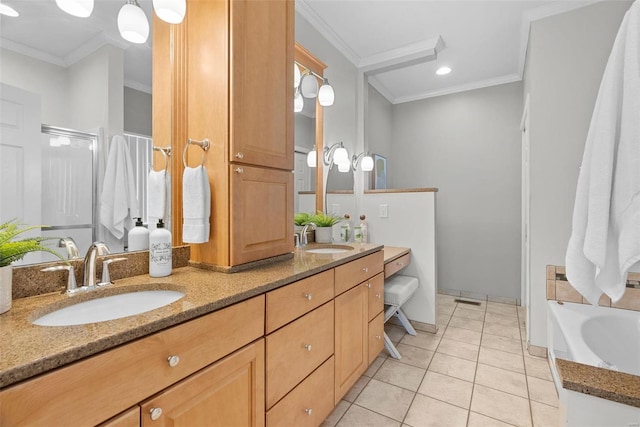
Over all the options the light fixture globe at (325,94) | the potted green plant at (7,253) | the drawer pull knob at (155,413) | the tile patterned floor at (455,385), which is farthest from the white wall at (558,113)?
the potted green plant at (7,253)

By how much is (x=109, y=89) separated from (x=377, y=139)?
9.85 feet

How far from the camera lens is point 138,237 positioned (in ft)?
4.09

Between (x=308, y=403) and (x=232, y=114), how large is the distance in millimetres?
1345

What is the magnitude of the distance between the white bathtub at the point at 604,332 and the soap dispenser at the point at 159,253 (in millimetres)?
2021

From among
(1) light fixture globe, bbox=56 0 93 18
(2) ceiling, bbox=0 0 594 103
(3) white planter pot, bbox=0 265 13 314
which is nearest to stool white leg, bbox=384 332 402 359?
(3) white planter pot, bbox=0 265 13 314

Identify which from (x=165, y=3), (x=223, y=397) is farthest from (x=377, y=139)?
(x=223, y=397)

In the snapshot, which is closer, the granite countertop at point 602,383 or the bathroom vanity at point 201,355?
the bathroom vanity at point 201,355

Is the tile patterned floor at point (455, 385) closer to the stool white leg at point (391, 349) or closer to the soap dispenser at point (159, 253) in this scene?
the stool white leg at point (391, 349)

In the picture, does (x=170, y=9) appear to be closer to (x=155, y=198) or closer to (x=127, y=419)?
(x=155, y=198)

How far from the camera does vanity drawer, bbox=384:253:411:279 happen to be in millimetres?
2268

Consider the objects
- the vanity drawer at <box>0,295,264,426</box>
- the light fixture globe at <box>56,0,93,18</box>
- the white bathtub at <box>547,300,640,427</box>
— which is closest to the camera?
the vanity drawer at <box>0,295,264,426</box>

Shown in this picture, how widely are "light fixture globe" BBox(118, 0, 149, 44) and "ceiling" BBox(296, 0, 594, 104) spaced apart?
1440mm

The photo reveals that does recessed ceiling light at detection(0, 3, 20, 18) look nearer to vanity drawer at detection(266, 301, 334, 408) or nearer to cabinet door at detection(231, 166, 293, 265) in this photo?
cabinet door at detection(231, 166, 293, 265)

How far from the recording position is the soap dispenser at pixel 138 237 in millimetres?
1232
